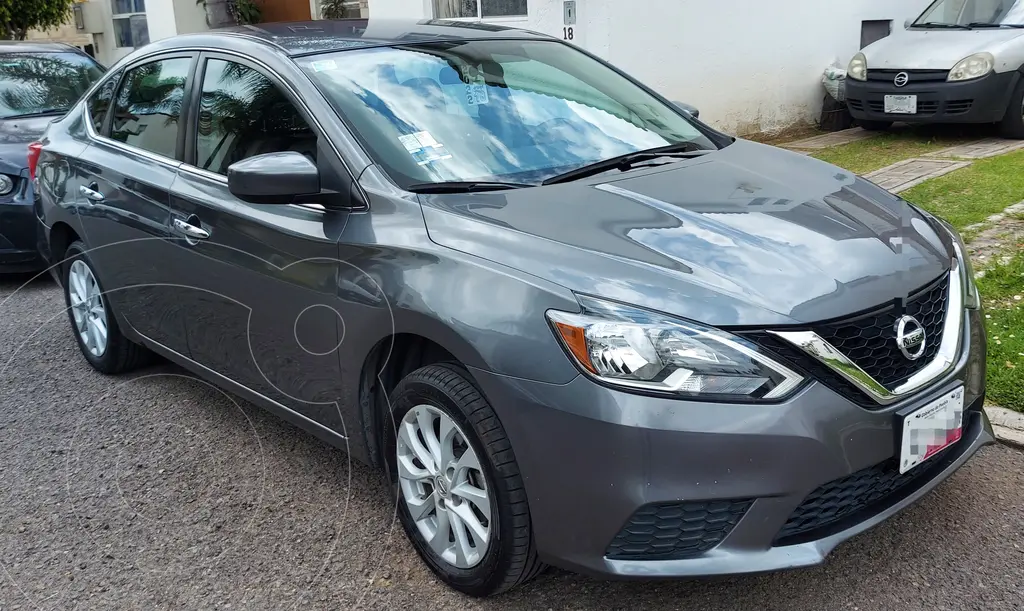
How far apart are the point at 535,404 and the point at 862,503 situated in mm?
926

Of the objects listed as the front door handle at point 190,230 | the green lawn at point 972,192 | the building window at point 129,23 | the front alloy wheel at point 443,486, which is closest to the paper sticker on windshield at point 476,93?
the front door handle at point 190,230

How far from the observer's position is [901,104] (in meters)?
9.52

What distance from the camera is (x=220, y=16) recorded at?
1439cm

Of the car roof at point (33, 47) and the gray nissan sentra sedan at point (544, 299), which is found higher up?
the car roof at point (33, 47)

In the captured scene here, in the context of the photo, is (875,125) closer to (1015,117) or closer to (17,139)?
(1015,117)

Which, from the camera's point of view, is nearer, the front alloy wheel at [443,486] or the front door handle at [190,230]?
the front alloy wheel at [443,486]

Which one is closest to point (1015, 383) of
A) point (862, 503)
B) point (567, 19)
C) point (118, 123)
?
point (862, 503)

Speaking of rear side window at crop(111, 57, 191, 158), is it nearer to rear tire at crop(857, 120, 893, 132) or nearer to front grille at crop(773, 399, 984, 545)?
front grille at crop(773, 399, 984, 545)

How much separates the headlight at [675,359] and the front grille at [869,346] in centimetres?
5

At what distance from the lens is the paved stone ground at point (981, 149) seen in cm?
860

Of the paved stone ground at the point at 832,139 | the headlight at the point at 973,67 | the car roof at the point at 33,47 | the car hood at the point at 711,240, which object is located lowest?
the paved stone ground at the point at 832,139

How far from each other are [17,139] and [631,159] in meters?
5.31

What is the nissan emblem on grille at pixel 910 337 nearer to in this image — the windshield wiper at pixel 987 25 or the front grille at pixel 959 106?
the front grille at pixel 959 106

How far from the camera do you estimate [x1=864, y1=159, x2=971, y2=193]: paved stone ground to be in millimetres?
7422
